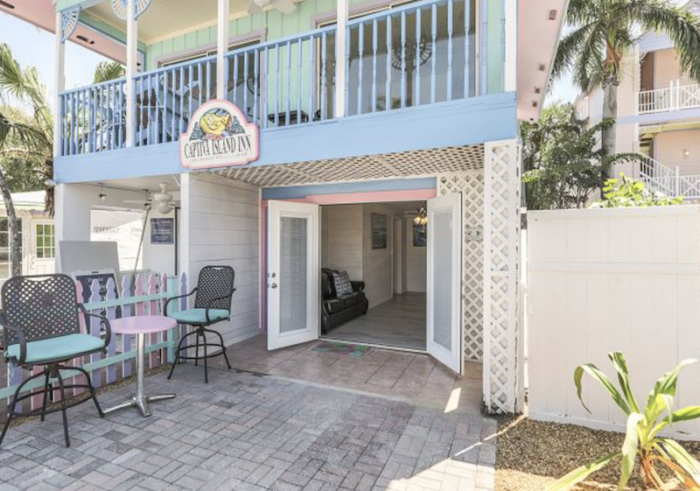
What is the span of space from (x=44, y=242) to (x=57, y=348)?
9.56 m

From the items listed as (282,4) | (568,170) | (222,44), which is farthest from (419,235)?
(222,44)

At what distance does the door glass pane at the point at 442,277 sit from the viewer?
4.68 m

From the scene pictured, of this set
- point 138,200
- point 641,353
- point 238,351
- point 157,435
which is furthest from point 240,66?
point 641,353

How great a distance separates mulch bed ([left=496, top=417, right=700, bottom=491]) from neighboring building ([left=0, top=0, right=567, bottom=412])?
404mm

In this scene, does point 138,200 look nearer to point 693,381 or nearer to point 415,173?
point 415,173

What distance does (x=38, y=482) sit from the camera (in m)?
2.47

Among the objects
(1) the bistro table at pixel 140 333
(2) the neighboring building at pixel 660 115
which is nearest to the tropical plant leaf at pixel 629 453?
(1) the bistro table at pixel 140 333

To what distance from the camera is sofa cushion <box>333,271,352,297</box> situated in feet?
24.1

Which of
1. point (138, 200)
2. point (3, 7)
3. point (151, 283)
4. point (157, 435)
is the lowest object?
point (157, 435)

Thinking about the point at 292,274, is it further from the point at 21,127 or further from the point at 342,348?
the point at 21,127

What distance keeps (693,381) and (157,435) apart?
4.23m

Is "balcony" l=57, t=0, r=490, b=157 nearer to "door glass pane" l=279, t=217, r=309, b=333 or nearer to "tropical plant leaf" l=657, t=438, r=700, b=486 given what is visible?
"door glass pane" l=279, t=217, r=309, b=333

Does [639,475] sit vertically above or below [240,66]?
below

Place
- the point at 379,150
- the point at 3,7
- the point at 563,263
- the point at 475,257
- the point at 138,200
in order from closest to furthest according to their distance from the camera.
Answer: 1. the point at 563,263
2. the point at 379,150
3. the point at 475,257
4. the point at 3,7
5. the point at 138,200
